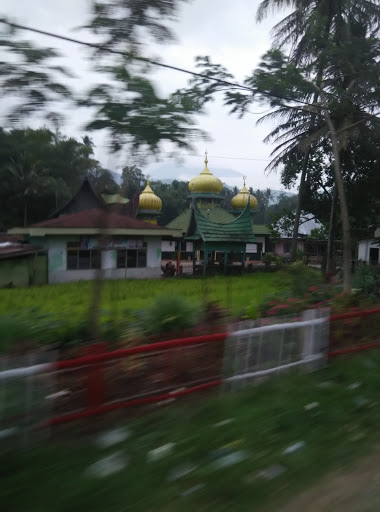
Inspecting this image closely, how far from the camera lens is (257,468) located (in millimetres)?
3457

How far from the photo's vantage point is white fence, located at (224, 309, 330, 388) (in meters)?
4.93

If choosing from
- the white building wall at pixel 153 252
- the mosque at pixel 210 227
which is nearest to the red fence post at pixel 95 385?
the mosque at pixel 210 227

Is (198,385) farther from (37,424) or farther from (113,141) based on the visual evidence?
(113,141)

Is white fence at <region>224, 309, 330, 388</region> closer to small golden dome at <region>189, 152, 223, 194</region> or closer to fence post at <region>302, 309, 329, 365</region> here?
fence post at <region>302, 309, 329, 365</region>

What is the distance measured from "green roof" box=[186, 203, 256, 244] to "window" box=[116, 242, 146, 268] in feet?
12.0

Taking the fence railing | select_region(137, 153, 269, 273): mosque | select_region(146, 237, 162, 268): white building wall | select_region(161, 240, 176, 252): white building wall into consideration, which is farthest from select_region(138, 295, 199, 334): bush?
select_region(161, 240, 176, 252): white building wall

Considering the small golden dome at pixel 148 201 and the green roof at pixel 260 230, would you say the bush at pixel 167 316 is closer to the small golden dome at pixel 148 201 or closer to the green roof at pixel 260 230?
the small golden dome at pixel 148 201

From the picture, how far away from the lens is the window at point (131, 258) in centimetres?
2434

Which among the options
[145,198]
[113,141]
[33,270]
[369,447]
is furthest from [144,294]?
[145,198]

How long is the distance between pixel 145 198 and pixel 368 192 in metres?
17.9

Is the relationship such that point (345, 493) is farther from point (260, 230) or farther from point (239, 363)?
point (260, 230)

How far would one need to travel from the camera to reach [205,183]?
3428cm

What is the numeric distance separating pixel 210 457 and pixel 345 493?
3.33ft

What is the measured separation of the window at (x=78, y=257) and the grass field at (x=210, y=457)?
61.7ft
